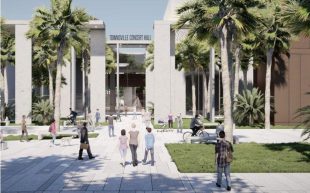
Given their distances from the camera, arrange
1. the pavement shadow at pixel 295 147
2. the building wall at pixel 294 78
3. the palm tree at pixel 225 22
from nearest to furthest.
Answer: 1. the pavement shadow at pixel 295 147
2. the palm tree at pixel 225 22
3. the building wall at pixel 294 78

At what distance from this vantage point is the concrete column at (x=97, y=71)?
3956cm

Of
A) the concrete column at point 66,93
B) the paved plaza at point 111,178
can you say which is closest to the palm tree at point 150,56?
the concrete column at point 66,93

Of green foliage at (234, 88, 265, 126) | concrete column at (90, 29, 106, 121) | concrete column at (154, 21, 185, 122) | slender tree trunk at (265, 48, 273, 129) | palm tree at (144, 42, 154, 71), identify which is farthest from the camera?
palm tree at (144, 42, 154, 71)

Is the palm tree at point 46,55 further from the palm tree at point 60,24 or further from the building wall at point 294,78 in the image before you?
the building wall at point 294,78

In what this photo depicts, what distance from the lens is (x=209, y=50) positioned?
43125 mm

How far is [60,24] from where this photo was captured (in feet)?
86.2

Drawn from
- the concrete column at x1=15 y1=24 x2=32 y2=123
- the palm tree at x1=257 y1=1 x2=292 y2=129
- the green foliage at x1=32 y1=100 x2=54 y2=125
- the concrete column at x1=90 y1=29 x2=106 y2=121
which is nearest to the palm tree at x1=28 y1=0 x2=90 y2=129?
the green foliage at x1=32 y1=100 x2=54 y2=125

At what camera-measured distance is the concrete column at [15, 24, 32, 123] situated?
122 feet

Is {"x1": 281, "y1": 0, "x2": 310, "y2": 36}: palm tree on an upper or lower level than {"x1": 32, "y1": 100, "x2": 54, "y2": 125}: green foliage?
upper

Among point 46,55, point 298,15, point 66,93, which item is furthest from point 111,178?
point 66,93

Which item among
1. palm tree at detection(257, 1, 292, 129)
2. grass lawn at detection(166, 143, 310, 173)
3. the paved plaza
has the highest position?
palm tree at detection(257, 1, 292, 129)

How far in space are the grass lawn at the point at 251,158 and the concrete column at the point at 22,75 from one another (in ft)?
68.7

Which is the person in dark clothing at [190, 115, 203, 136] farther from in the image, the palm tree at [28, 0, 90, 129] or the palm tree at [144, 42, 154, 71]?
the palm tree at [144, 42, 154, 71]

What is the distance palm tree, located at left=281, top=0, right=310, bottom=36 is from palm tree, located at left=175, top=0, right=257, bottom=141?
217cm
